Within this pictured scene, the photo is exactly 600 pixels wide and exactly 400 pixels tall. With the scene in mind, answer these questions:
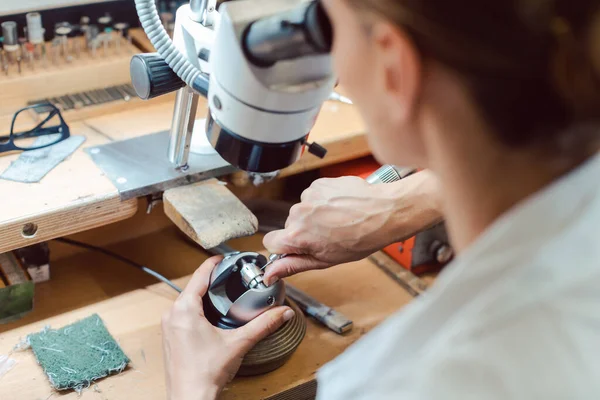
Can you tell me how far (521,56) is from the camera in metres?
0.47

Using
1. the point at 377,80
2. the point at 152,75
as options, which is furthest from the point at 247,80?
the point at 152,75

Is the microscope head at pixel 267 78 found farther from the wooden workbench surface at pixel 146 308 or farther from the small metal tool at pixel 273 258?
the wooden workbench surface at pixel 146 308

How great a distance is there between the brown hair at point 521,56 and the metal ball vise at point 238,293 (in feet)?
1.77

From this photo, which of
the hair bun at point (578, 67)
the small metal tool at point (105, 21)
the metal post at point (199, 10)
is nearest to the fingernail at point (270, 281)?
the metal post at point (199, 10)

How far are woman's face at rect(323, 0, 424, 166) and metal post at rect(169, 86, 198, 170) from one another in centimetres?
48

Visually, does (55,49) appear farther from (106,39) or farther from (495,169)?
(495,169)

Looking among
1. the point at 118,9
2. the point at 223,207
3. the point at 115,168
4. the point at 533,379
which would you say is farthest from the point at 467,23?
the point at 118,9

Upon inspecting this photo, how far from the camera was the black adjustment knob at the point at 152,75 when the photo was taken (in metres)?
0.97

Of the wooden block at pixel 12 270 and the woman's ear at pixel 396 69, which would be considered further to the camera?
the wooden block at pixel 12 270

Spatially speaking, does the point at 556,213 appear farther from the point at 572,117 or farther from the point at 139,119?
the point at 139,119

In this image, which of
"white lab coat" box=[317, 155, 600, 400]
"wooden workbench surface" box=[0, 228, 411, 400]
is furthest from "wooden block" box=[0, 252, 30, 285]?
"white lab coat" box=[317, 155, 600, 400]

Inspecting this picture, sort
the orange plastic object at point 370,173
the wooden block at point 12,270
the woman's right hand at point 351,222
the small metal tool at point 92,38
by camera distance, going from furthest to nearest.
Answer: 1. the small metal tool at point 92,38
2. the orange plastic object at point 370,173
3. the wooden block at point 12,270
4. the woman's right hand at point 351,222

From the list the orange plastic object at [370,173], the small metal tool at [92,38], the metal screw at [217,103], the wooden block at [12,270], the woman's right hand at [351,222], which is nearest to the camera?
the metal screw at [217,103]

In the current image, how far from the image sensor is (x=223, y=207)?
1104mm
